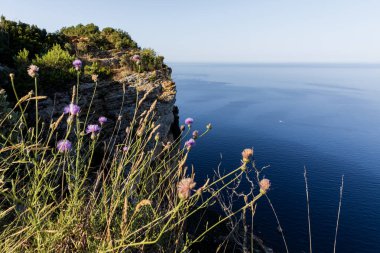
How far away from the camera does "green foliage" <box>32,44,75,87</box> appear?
1215 centimetres

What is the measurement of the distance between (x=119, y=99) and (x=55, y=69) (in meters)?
3.25

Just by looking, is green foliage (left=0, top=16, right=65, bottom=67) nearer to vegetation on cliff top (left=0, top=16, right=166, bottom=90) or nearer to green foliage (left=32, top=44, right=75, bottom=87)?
vegetation on cliff top (left=0, top=16, right=166, bottom=90)

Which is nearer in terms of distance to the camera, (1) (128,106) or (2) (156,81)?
(1) (128,106)

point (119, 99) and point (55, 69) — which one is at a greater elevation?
point (55, 69)

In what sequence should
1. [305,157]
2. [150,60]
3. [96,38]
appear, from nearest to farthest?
[150,60], [96,38], [305,157]

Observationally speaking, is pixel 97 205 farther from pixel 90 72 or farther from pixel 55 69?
pixel 90 72

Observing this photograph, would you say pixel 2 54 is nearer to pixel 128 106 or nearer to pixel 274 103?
pixel 128 106

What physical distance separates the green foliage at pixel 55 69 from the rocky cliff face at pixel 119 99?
2.01 ft

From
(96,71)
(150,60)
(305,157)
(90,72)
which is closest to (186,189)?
(90,72)

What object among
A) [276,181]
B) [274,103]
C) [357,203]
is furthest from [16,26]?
[274,103]

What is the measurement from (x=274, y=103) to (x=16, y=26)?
109857 mm

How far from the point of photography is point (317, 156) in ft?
207

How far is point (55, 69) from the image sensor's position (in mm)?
12688

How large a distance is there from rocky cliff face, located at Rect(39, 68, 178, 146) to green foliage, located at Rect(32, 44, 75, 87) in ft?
2.01
